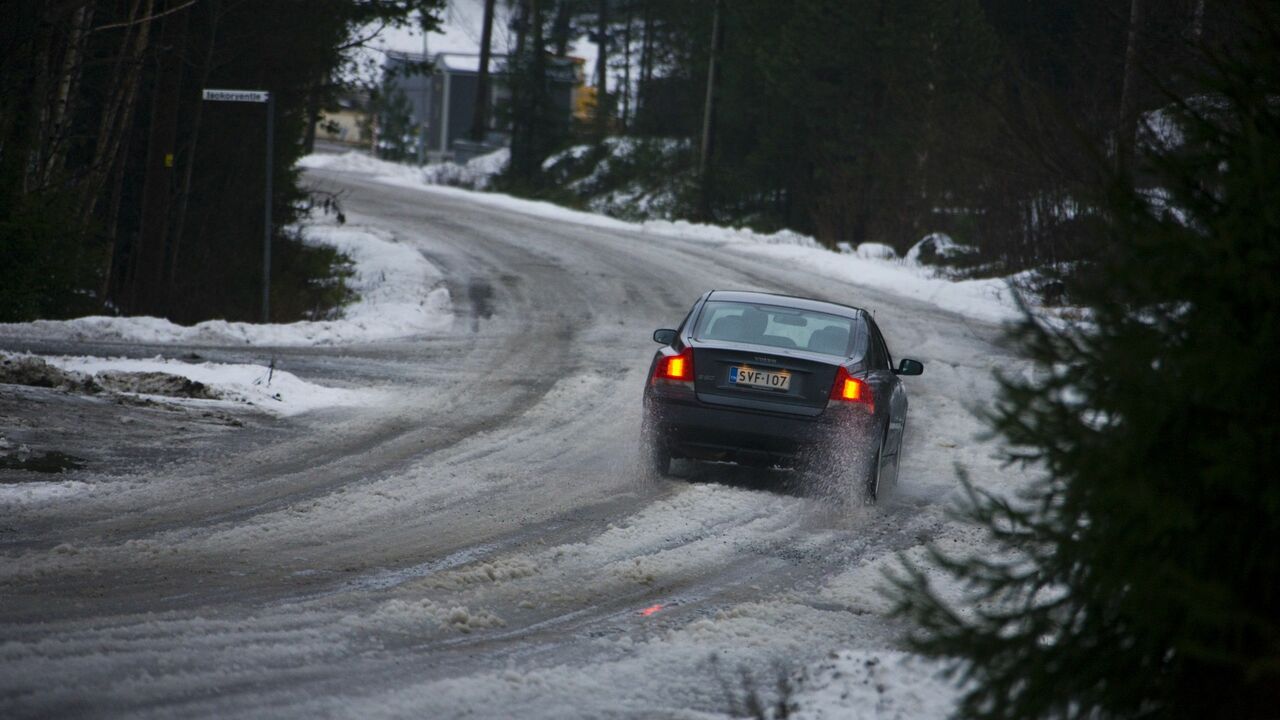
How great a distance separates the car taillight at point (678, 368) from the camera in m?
9.97

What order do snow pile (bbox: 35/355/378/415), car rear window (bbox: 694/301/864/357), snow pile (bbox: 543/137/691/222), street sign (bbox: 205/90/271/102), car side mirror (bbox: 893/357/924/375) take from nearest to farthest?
car rear window (bbox: 694/301/864/357) < car side mirror (bbox: 893/357/924/375) < snow pile (bbox: 35/355/378/415) < street sign (bbox: 205/90/271/102) < snow pile (bbox: 543/137/691/222)

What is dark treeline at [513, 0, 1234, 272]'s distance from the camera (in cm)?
2125

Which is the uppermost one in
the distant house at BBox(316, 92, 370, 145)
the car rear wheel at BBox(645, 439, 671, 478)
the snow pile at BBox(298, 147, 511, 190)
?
the distant house at BBox(316, 92, 370, 145)

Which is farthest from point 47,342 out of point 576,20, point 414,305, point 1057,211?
point 576,20

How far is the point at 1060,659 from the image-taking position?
11.0ft

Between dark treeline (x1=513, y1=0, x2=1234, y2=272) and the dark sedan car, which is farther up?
dark treeline (x1=513, y1=0, x2=1234, y2=272)

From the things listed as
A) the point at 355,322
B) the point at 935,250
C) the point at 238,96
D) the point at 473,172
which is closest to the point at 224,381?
the point at 238,96

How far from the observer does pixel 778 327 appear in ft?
34.6

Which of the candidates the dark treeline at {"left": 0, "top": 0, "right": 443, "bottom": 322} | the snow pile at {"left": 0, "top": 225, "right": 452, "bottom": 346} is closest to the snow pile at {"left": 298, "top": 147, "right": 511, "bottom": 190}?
the snow pile at {"left": 0, "top": 225, "right": 452, "bottom": 346}

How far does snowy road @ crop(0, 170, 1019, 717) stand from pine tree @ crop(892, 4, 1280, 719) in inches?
16.2

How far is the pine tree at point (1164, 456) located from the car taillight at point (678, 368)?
6.25 metres

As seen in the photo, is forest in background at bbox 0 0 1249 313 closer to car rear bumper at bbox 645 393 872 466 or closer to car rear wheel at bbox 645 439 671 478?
car rear bumper at bbox 645 393 872 466

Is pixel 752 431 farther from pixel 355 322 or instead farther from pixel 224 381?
pixel 355 322

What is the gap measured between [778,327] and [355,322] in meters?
10.9
